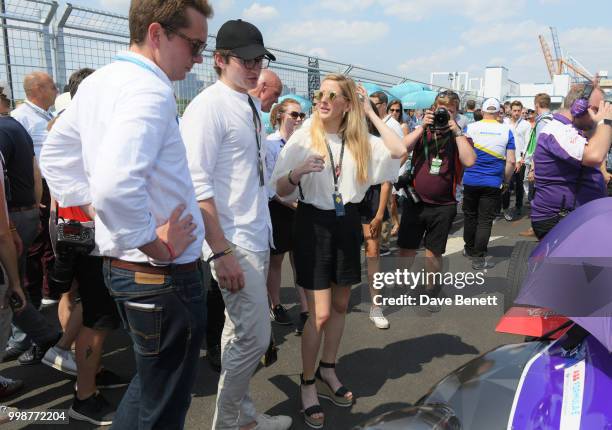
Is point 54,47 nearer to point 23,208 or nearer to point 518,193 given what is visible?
point 23,208

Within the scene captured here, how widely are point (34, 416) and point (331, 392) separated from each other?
1.75m

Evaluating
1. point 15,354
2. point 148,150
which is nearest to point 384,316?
point 15,354

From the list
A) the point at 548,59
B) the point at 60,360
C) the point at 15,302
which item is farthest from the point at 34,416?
the point at 548,59

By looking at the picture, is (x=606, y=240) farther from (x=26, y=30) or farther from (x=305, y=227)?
(x=26, y=30)

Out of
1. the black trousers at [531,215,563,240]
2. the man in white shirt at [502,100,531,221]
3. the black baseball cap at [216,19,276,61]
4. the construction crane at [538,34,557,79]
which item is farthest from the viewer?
the construction crane at [538,34,557,79]

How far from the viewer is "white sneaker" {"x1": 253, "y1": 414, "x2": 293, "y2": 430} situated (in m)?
2.67

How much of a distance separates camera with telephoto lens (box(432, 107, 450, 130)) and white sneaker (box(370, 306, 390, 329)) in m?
1.76

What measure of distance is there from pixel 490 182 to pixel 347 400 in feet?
12.6

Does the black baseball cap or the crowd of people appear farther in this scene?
the black baseball cap

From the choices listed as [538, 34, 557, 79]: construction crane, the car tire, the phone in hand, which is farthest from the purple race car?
[538, 34, 557, 79]: construction crane

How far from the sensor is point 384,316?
4543mm

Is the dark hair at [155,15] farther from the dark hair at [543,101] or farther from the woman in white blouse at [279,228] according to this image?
the dark hair at [543,101]

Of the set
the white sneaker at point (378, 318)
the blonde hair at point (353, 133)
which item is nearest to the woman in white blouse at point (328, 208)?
the blonde hair at point (353, 133)

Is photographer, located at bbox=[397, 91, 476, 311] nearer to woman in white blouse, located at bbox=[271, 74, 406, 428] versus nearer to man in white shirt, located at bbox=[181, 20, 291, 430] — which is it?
woman in white blouse, located at bbox=[271, 74, 406, 428]
